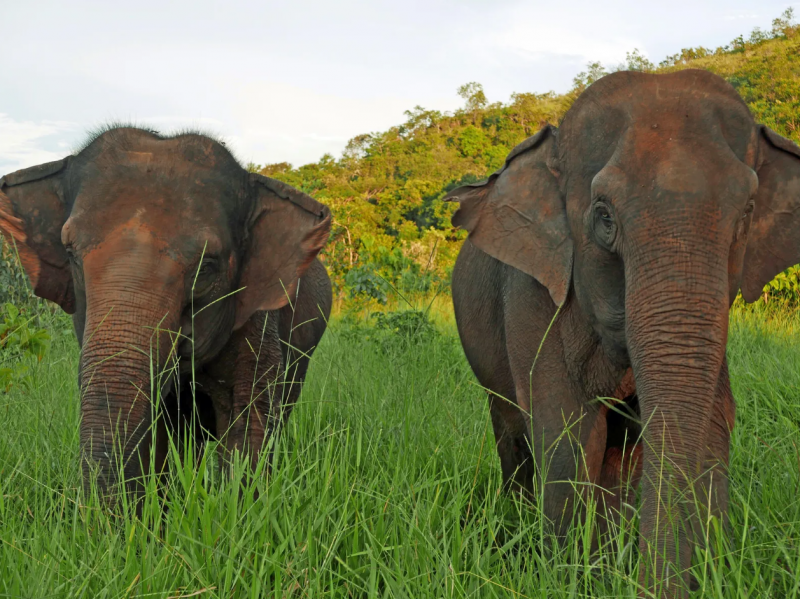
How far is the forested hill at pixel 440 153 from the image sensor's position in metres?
18.0

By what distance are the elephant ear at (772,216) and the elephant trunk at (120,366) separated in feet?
7.81

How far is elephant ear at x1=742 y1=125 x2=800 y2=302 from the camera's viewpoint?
3.56 metres

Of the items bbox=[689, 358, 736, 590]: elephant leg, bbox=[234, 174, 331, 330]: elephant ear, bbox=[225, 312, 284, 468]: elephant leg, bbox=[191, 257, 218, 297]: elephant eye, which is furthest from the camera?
bbox=[225, 312, 284, 468]: elephant leg

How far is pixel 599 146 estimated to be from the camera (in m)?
3.46

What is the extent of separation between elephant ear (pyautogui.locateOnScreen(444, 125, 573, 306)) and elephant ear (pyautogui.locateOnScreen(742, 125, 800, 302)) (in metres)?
0.74

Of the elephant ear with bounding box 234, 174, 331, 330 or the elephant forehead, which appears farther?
the elephant ear with bounding box 234, 174, 331, 330

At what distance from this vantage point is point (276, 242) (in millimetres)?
4527

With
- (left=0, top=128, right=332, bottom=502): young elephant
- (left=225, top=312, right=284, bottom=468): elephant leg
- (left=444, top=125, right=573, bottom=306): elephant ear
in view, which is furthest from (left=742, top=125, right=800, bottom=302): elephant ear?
(left=225, top=312, right=284, bottom=468): elephant leg

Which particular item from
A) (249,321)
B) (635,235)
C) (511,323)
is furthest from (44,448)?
(635,235)

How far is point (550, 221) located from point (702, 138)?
0.72 m

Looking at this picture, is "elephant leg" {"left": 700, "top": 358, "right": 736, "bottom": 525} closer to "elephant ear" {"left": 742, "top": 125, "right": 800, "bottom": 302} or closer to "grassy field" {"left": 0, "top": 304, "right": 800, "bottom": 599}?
"grassy field" {"left": 0, "top": 304, "right": 800, "bottom": 599}

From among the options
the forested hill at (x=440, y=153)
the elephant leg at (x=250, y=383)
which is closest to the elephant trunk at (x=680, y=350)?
the elephant leg at (x=250, y=383)

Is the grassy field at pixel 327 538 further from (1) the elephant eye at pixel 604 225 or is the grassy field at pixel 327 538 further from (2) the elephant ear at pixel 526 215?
(1) the elephant eye at pixel 604 225

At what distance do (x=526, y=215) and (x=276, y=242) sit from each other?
141 centimetres
